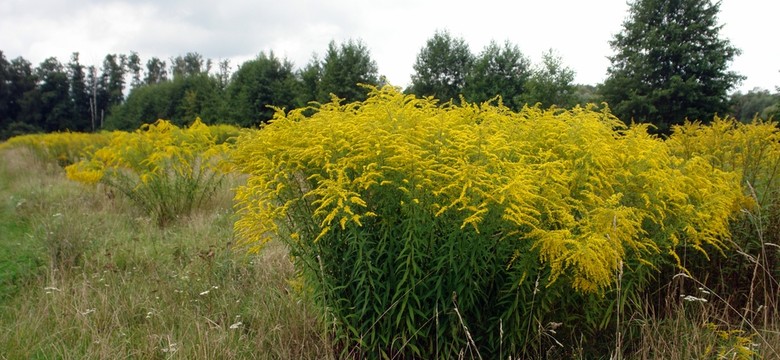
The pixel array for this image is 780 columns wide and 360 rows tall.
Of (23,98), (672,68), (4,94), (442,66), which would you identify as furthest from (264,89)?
(4,94)

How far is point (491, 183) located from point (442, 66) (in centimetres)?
2373

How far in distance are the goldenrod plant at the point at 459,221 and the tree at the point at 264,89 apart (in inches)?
1009

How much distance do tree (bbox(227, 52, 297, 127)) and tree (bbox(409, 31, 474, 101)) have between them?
7.23 metres

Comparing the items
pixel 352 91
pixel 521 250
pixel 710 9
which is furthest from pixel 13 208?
pixel 710 9

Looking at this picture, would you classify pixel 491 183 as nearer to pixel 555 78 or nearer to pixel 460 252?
pixel 460 252

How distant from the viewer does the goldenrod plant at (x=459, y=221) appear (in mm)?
2379

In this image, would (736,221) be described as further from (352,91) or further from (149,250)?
(352,91)

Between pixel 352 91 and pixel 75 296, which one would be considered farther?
pixel 352 91

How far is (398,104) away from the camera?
2.94m

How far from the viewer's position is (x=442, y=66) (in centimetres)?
2536

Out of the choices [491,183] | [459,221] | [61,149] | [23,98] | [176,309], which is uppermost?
[23,98]

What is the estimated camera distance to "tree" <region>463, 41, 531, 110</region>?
72.6 ft

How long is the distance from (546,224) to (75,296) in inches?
137

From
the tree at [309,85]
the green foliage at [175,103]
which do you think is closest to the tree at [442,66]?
the tree at [309,85]
